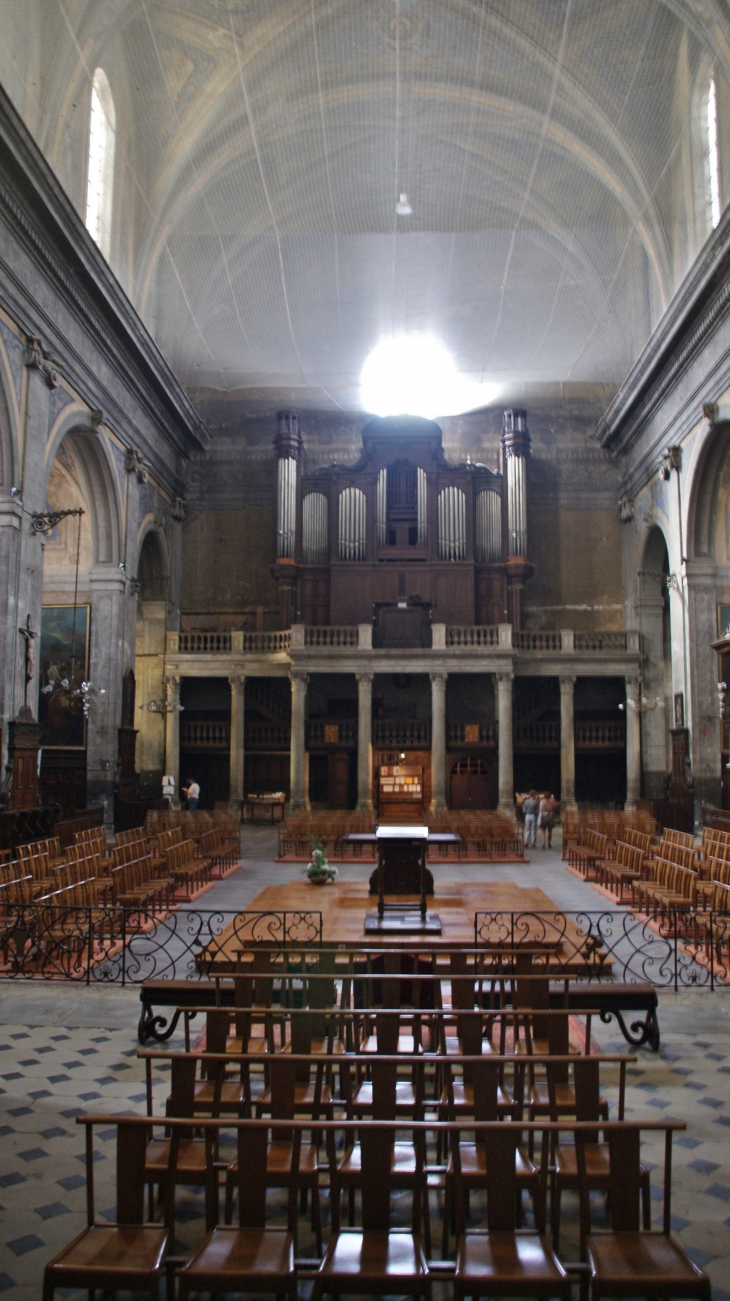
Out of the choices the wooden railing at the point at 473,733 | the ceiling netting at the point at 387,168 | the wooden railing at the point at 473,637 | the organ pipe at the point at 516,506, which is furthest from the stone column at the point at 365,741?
the ceiling netting at the point at 387,168

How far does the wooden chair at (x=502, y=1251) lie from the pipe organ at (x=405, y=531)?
22.1 m

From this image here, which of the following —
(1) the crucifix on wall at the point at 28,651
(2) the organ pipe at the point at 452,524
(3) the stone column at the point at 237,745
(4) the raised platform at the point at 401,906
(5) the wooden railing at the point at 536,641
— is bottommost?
(4) the raised platform at the point at 401,906

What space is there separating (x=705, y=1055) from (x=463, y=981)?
93.8 inches

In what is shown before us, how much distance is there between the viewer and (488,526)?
26.1 meters

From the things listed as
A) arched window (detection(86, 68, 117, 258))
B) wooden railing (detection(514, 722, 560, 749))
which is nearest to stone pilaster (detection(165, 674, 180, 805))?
wooden railing (detection(514, 722, 560, 749))

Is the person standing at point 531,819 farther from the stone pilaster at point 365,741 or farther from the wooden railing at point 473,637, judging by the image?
the wooden railing at point 473,637

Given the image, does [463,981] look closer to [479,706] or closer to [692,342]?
[692,342]

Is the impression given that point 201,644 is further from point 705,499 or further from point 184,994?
point 184,994

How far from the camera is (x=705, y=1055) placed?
6.30 meters

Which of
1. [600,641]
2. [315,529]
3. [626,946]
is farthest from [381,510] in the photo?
[626,946]

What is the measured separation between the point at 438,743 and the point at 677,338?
1103 centimetres

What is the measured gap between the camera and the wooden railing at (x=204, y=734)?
24.9m

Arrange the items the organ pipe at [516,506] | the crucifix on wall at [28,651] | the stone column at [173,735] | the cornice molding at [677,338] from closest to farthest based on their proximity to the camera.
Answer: the crucifix on wall at [28,651] < the cornice molding at [677,338] < the stone column at [173,735] < the organ pipe at [516,506]

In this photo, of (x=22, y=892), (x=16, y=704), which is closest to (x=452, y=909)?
(x=22, y=892)
